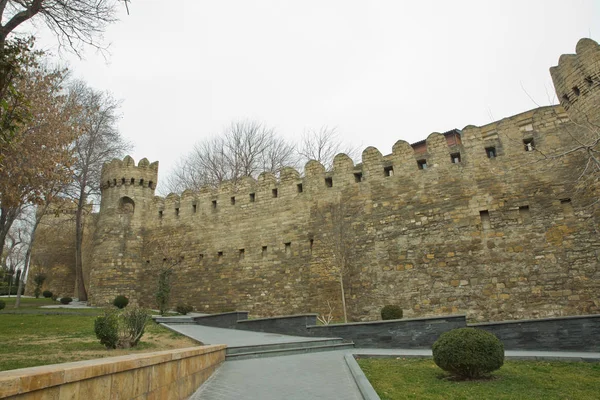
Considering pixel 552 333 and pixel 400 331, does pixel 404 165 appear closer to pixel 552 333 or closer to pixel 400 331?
pixel 400 331

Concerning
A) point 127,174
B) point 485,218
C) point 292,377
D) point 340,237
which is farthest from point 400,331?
point 127,174

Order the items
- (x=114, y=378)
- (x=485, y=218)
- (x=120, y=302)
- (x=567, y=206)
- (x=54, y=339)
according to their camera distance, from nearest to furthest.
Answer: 1. (x=114, y=378)
2. (x=54, y=339)
3. (x=567, y=206)
4. (x=485, y=218)
5. (x=120, y=302)

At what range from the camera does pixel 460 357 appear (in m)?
6.73

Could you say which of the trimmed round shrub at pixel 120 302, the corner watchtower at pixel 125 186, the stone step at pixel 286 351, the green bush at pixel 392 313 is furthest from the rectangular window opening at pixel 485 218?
the corner watchtower at pixel 125 186

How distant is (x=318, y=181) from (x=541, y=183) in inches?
362

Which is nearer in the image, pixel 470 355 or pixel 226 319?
pixel 470 355

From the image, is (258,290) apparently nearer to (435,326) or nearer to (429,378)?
(435,326)

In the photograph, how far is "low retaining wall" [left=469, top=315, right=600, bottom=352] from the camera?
8820 millimetres

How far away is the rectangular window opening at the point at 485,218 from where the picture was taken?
46.5ft

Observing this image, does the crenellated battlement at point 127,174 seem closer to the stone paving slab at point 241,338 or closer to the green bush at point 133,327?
the stone paving slab at point 241,338

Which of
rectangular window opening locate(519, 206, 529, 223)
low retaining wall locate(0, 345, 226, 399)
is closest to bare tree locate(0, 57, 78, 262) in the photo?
low retaining wall locate(0, 345, 226, 399)

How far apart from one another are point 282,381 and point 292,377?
0.34m

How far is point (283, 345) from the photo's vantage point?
10.1 m

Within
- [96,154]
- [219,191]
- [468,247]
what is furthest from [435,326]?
[96,154]
